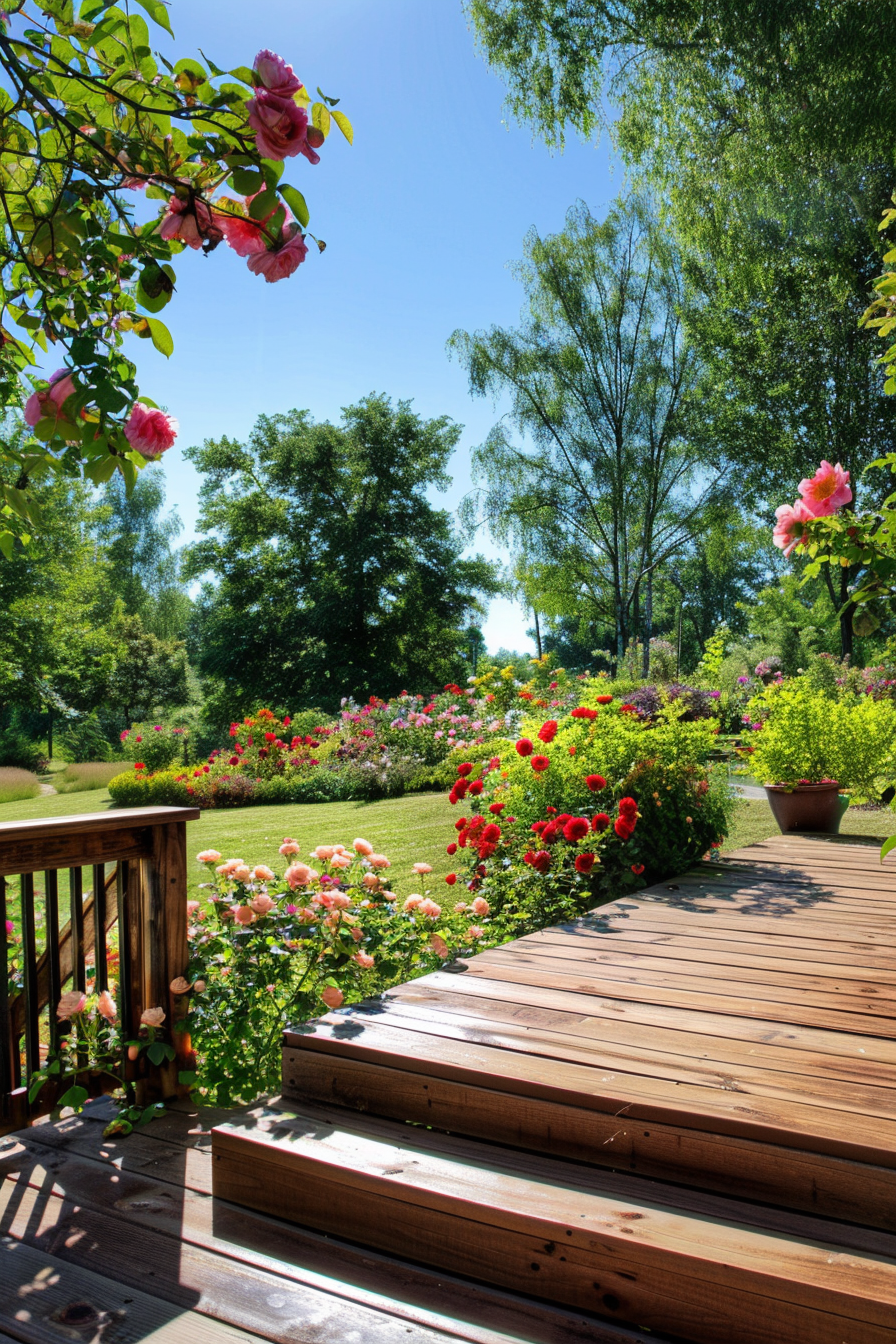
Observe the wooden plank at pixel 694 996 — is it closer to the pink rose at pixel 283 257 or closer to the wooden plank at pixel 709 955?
the wooden plank at pixel 709 955

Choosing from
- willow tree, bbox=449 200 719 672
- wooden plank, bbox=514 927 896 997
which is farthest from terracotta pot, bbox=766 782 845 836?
willow tree, bbox=449 200 719 672

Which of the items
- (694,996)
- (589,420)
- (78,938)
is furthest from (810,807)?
(589,420)

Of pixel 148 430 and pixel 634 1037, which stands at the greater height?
pixel 148 430

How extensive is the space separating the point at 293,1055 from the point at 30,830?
97 cm

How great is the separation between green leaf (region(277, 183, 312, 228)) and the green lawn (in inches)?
153

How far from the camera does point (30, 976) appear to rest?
7.81 feet

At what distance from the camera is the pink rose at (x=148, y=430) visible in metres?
1.50

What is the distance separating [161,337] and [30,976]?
185 centimetres

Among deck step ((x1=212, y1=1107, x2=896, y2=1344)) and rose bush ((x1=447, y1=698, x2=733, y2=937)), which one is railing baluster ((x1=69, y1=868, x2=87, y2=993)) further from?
rose bush ((x1=447, y1=698, x2=733, y2=937))

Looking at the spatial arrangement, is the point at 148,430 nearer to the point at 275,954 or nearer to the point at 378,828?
the point at 275,954

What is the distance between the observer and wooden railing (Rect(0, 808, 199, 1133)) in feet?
7.71

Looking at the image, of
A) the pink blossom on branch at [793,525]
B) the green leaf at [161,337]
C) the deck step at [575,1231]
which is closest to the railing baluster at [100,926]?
the deck step at [575,1231]

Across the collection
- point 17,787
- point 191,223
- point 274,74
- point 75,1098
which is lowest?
point 75,1098

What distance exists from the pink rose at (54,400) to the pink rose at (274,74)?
56 cm
